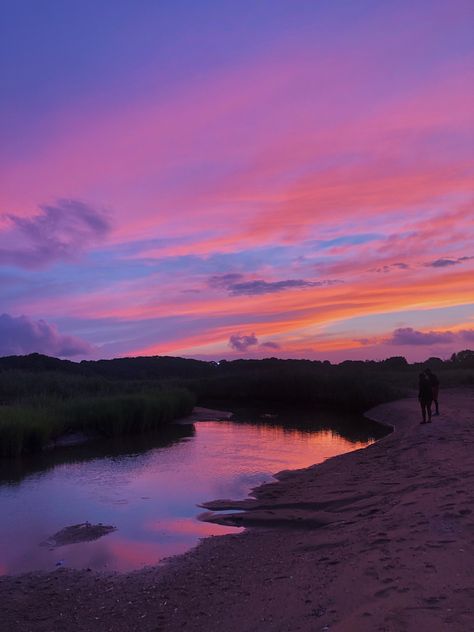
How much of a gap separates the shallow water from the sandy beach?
42.9 inches

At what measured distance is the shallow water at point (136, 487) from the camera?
10.5 metres

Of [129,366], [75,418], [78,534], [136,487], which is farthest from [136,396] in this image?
[129,366]

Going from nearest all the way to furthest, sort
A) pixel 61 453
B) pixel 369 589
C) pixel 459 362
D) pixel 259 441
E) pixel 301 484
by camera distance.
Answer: pixel 369 589, pixel 301 484, pixel 61 453, pixel 259 441, pixel 459 362

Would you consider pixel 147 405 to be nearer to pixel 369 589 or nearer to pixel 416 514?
pixel 416 514

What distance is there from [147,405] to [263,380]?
27498 mm

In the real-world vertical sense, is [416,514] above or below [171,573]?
above

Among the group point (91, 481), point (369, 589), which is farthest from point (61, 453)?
point (369, 589)

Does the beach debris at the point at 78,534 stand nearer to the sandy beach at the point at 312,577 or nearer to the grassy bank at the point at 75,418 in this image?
the sandy beach at the point at 312,577

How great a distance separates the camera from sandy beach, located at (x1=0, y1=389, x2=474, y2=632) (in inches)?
211

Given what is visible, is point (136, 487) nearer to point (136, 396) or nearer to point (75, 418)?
point (75, 418)

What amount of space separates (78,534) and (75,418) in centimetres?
1744

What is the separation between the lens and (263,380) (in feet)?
193

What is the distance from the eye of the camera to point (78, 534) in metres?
11.4

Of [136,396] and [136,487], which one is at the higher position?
[136,396]
